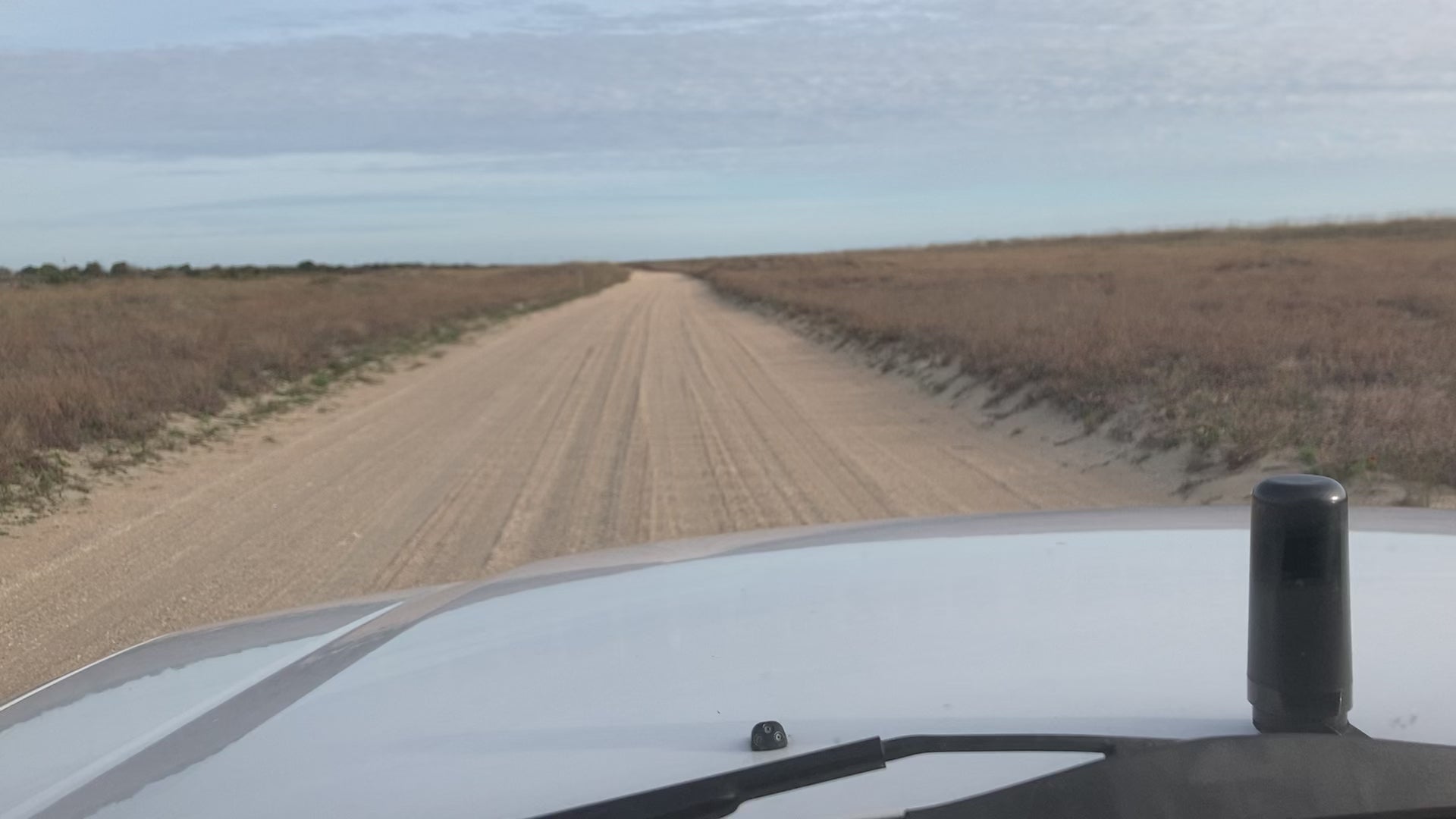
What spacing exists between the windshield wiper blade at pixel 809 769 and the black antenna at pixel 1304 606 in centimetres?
19

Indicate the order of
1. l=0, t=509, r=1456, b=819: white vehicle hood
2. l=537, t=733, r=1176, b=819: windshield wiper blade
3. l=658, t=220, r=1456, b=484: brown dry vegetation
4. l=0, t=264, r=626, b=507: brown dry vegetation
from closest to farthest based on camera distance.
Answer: l=537, t=733, r=1176, b=819: windshield wiper blade
l=0, t=509, r=1456, b=819: white vehicle hood
l=658, t=220, r=1456, b=484: brown dry vegetation
l=0, t=264, r=626, b=507: brown dry vegetation

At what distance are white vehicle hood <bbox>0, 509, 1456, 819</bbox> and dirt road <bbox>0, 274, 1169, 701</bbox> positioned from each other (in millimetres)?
3093

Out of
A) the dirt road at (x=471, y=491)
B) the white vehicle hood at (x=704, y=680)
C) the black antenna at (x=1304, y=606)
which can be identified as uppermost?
the black antenna at (x=1304, y=606)

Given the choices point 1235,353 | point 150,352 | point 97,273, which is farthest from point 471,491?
point 97,273

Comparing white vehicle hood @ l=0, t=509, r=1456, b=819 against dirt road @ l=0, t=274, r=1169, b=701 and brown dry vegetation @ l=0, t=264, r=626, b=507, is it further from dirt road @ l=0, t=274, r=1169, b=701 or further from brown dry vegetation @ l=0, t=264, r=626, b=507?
brown dry vegetation @ l=0, t=264, r=626, b=507

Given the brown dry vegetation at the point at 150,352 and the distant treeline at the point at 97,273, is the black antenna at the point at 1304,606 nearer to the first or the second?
the brown dry vegetation at the point at 150,352

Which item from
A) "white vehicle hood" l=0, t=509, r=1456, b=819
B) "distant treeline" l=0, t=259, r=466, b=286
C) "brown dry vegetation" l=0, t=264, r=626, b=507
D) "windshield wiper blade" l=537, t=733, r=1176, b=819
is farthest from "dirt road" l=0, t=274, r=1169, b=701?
"distant treeline" l=0, t=259, r=466, b=286

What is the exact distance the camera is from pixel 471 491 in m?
8.84

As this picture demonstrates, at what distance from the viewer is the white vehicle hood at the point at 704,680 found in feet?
5.70

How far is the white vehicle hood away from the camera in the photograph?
1737 mm

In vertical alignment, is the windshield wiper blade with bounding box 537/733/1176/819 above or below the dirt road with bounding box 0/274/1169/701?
above

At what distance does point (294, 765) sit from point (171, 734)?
1.53 ft

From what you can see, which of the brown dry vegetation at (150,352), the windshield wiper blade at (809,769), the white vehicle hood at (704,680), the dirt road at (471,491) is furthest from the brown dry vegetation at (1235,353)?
the brown dry vegetation at (150,352)

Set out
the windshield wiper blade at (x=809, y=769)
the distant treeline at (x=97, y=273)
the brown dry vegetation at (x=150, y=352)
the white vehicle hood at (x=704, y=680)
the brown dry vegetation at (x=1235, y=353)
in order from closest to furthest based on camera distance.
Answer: the windshield wiper blade at (x=809, y=769)
the white vehicle hood at (x=704, y=680)
the brown dry vegetation at (x=1235, y=353)
the brown dry vegetation at (x=150, y=352)
the distant treeline at (x=97, y=273)
